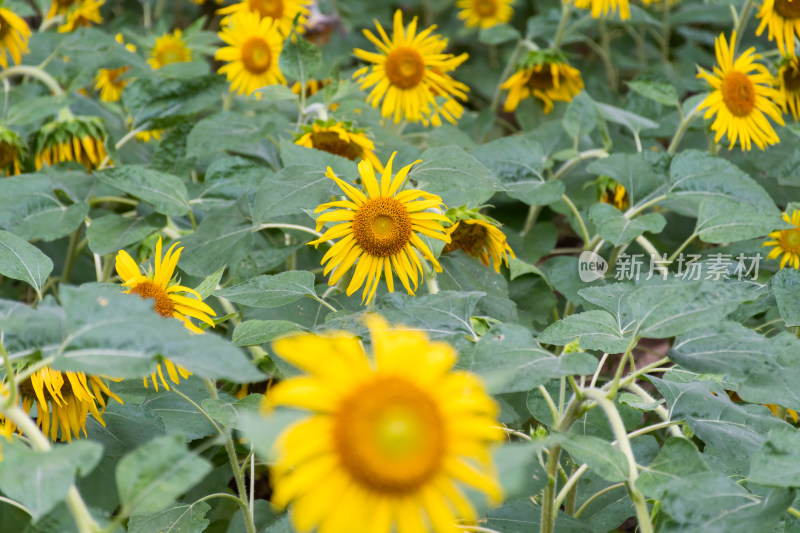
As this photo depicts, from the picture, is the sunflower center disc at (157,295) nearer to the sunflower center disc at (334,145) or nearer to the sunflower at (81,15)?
the sunflower center disc at (334,145)

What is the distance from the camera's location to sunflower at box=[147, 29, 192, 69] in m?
1.82

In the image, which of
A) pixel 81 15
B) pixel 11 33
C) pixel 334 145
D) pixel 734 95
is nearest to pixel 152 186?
pixel 334 145

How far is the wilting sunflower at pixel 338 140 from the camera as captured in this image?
1211 millimetres

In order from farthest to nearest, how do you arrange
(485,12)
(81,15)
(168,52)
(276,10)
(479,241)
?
(485,12), (81,15), (168,52), (276,10), (479,241)

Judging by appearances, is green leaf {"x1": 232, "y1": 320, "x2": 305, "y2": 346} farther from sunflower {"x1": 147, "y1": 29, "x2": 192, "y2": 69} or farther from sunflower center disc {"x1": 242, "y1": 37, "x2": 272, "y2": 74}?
sunflower {"x1": 147, "y1": 29, "x2": 192, "y2": 69}

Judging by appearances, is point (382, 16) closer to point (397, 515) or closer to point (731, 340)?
point (731, 340)

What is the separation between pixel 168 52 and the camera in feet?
6.01

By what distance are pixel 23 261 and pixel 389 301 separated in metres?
0.42

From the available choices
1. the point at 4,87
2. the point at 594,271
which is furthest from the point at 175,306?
the point at 4,87

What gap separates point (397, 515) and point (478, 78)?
191 centimetres

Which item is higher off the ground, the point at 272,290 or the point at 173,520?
the point at 272,290

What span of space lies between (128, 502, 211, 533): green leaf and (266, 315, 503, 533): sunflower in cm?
41

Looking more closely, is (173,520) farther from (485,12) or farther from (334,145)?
(485,12)

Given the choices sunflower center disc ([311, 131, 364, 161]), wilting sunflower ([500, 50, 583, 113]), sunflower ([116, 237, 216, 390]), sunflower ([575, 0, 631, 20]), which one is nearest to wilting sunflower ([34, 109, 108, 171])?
sunflower center disc ([311, 131, 364, 161])
